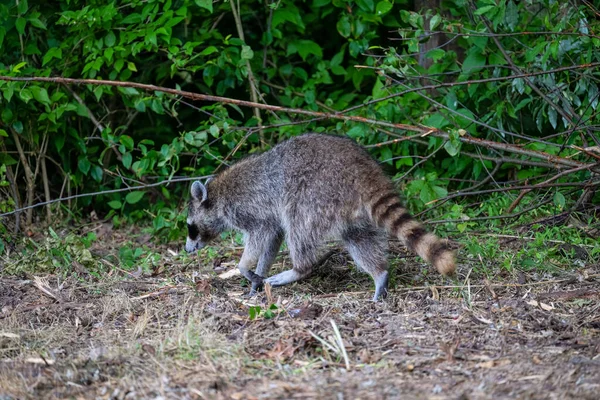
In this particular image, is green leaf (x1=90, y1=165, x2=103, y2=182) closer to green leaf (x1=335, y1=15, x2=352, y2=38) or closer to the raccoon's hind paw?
green leaf (x1=335, y1=15, x2=352, y2=38)

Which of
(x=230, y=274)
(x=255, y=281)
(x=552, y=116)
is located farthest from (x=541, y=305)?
(x=230, y=274)

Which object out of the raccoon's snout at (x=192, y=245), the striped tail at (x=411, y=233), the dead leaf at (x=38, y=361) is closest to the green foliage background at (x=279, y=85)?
the raccoon's snout at (x=192, y=245)

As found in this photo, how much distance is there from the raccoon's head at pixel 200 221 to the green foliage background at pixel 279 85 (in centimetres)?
57

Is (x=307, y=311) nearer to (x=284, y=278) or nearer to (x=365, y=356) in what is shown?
(x=365, y=356)

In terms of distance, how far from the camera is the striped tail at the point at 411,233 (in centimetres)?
514

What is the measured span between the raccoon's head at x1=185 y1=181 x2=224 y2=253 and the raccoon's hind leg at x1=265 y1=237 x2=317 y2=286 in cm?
86

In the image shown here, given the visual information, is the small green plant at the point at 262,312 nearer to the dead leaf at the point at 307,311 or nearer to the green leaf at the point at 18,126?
the dead leaf at the point at 307,311

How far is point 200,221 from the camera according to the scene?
21.9 feet

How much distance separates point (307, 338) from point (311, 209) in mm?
1471

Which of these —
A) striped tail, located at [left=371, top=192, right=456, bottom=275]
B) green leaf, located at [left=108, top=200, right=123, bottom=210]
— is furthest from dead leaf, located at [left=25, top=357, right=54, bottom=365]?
green leaf, located at [left=108, top=200, right=123, bottom=210]

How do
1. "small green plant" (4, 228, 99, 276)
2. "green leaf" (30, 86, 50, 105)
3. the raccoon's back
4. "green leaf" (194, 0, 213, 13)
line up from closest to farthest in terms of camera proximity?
the raccoon's back, "small green plant" (4, 228, 99, 276), "green leaf" (194, 0, 213, 13), "green leaf" (30, 86, 50, 105)

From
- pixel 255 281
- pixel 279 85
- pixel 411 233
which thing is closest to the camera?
pixel 411 233

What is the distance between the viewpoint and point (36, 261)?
6695 millimetres

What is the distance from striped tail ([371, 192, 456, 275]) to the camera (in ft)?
16.9
